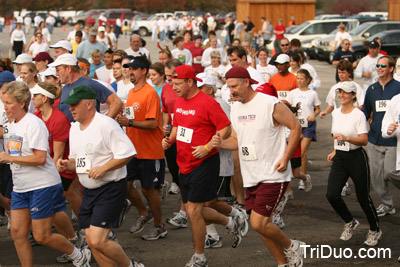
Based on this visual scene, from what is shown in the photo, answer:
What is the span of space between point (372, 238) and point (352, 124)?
1272 millimetres

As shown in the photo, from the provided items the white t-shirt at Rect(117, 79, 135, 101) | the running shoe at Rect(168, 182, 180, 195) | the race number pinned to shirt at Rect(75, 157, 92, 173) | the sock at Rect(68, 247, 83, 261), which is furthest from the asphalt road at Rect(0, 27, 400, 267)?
the white t-shirt at Rect(117, 79, 135, 101)

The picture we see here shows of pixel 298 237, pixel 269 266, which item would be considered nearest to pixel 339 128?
pixel 298 237

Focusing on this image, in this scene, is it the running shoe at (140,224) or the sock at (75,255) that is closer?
the sock at (75,255)

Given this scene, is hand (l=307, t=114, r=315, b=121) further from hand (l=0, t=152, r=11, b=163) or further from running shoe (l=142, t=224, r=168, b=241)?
hand (l=0, t=152, r=11, b=163)

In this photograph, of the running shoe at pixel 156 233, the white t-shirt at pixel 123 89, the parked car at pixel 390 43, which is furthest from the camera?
the parked car at pixel 390 43

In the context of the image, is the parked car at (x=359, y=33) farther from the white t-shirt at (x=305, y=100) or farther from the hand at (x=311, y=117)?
the hand at (x=311, y=117)

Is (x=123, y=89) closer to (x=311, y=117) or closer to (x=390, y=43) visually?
(x=311, y=117)

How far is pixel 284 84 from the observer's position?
10.6 meters

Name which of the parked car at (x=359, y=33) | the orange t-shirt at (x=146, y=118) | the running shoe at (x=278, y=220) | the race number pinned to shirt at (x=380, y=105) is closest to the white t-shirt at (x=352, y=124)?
the race number pinned to shirt at (x=380, y=105)

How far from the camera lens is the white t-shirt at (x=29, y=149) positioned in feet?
19.1

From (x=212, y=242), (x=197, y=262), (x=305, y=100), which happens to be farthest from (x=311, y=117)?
(x=197, y=262)

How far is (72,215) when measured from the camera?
337 inches

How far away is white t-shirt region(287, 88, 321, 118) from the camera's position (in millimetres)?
9938
